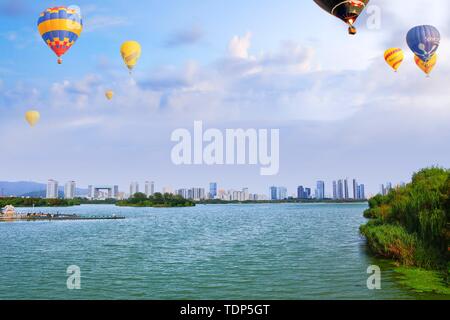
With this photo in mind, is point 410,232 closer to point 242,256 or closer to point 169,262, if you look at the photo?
point 242,256

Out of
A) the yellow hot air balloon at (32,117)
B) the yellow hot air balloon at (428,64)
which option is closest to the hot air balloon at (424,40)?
the yellow hot air balloon at (428,64)

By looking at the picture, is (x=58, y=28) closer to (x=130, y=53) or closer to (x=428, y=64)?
(x=130, y=53)

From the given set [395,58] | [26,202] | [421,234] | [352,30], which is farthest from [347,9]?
[26,202]

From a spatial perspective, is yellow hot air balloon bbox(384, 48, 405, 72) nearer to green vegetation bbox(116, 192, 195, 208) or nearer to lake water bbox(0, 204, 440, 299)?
lake water bbox(0, 204, 440, 299)

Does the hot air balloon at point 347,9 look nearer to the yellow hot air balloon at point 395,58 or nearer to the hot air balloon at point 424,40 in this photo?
the hot air balloon at point 424,40
